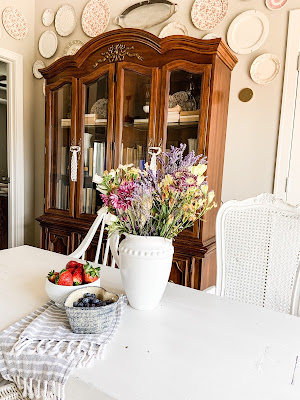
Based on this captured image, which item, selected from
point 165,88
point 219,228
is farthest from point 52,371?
point 165,88

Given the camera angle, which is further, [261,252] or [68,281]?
[261,252]

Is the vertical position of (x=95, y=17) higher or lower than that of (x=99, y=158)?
higher

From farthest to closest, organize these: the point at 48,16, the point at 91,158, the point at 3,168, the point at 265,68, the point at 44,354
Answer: the point at 3,168 < the point at 48,16 < the point at 91,158 < the point at 265,68 < the point at 44,354

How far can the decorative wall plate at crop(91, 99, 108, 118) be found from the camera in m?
2.24

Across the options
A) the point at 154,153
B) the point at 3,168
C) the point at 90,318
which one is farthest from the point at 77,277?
the point at 3,168

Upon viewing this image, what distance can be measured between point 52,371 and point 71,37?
284 centimetres

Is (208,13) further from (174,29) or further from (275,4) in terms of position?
(275,4)

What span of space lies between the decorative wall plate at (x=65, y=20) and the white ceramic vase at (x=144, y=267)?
254 centimetres

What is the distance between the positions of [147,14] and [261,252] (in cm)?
206

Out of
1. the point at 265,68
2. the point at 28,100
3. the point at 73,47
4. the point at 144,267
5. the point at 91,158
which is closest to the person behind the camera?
the point at 144,267

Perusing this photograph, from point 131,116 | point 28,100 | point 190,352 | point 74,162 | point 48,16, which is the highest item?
point 48,16

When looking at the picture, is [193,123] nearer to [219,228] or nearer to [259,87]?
[259,87]

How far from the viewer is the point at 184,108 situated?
1963 mm

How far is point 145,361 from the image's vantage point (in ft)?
2.40
